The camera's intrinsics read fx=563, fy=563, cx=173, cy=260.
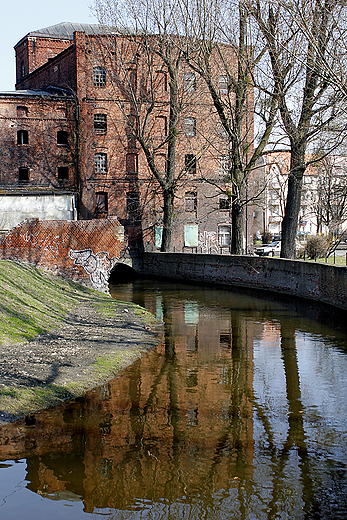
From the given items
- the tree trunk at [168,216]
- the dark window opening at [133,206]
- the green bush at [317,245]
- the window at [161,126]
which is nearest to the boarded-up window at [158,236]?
the dark window opening at [133,206]

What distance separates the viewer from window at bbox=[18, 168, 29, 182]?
1610 inches

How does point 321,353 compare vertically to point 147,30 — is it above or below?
below

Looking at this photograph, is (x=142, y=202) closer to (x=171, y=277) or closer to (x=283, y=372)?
(x=171, y=277)

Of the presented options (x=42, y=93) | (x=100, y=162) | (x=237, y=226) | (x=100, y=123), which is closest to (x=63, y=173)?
(x=100, y=162)

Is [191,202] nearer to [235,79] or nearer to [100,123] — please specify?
[100,123]

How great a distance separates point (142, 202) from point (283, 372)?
32.4 metres

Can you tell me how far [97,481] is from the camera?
5918mm

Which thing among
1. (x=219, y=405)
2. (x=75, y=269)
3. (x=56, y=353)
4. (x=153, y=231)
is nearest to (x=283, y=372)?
(x=219, y=405)

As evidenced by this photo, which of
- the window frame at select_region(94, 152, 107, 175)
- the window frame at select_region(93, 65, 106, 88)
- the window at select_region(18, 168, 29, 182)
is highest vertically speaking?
the window frame at select_region(93, 65, 106, 88)

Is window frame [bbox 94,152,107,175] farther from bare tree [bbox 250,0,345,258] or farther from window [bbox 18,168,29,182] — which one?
bare tree [bbox 250,0,345,258]

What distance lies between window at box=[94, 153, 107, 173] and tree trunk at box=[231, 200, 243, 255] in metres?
17.3

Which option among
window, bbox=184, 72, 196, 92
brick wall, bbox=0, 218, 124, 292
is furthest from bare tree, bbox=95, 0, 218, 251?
brick wall, bbox=0, 218, 124, 292

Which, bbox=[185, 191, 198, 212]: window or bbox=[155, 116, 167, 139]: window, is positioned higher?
bbox=[155, 116, 167, 139]: window

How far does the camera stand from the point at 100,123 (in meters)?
41.4
